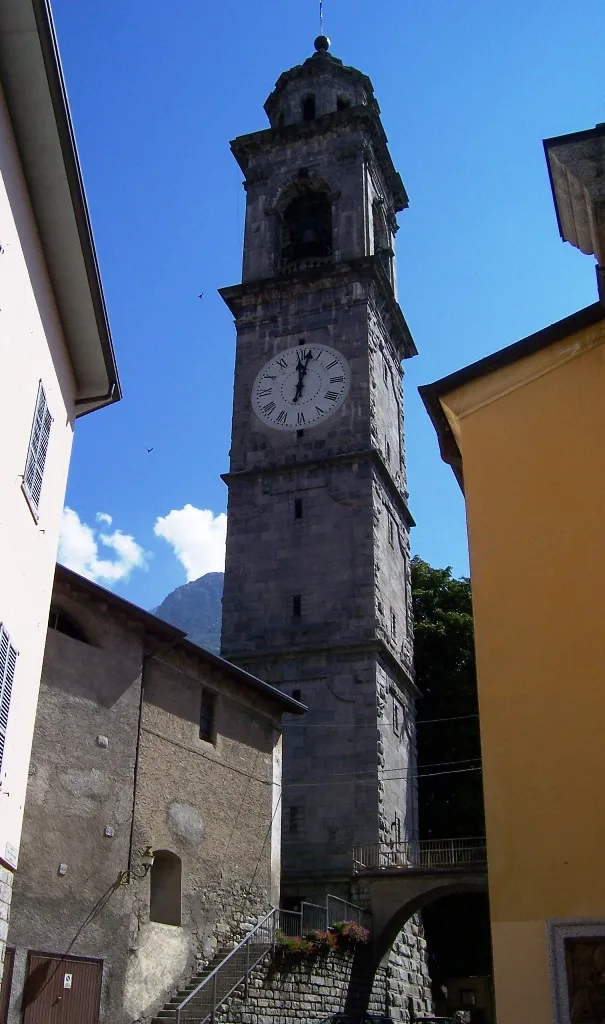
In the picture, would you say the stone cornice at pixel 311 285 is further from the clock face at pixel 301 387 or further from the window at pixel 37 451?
the window at pixel 37 451

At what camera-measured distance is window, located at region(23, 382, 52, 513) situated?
960 centimetres

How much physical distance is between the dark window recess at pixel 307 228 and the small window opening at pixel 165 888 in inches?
894

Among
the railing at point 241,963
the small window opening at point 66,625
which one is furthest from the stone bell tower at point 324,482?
the small window opening at point 66,625

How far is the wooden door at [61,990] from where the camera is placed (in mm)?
12719

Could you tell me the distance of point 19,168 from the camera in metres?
8.77

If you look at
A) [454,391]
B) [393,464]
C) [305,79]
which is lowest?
[454,391]

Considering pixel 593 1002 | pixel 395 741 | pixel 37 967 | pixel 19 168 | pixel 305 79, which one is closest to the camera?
pixel 593 1002

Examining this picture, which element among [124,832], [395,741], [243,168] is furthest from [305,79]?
[124,832]

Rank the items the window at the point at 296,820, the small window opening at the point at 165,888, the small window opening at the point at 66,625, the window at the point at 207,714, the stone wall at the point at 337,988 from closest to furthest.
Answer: the small window opening at the point at 66,625 < the small window opening at the point at 165,888 < the stone wall at the point at 337,988 < the window at the point at 207,714 < the window at the point at 296,820

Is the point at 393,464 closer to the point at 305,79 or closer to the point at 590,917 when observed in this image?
the point at 305,79

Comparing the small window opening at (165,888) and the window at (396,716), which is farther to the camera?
the window at (396,716)

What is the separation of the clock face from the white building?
1907 cm

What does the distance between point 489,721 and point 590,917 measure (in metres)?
1.68

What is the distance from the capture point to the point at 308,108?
123 ft
